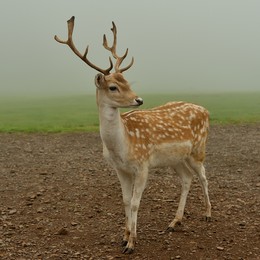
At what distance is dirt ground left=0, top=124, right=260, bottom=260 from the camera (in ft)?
20.7

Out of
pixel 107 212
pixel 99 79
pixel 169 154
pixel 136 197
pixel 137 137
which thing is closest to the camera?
pixel 99 79

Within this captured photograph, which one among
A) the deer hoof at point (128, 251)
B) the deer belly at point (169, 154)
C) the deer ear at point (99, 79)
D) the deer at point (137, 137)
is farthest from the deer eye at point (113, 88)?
the deer hoof at point (128, 251)

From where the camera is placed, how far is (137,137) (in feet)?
20.9

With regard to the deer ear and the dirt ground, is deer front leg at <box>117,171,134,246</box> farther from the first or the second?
the deer ear

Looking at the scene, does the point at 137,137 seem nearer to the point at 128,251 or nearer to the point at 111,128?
the point at 111,128

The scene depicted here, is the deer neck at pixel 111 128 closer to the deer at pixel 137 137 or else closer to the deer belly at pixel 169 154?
the deer at pixel 137 137

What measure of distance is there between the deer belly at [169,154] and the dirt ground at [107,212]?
1.08 meters

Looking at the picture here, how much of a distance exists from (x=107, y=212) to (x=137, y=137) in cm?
198

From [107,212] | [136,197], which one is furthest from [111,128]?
[107,212]

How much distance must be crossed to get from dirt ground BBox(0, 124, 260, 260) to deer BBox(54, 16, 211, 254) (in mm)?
393

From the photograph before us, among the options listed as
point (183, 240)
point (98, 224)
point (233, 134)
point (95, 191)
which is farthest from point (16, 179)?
point (233, 134)

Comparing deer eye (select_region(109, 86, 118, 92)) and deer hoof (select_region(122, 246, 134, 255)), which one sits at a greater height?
deer eye (select_region(109, 86, 118, 92))

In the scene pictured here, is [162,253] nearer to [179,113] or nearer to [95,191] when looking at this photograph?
[179,113]

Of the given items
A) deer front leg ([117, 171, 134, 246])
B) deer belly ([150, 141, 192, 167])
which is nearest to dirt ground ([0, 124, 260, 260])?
deer front leg ([117, 171, 134, 246])
